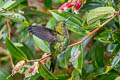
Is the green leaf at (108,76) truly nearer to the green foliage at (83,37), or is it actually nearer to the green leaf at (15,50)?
the green foliage at (83,37)

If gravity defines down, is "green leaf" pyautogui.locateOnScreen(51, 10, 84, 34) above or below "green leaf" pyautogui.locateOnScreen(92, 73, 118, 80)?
above

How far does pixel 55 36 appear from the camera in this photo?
983 millimetres

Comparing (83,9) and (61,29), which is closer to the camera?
(61,29)

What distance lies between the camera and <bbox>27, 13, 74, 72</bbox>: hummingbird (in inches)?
37.6

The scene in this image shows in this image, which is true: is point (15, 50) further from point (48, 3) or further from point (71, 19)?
point (48, 3)

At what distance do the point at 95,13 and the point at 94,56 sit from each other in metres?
0.40

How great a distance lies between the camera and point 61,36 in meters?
0.99

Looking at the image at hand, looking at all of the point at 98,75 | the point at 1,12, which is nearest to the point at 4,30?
the point at 1,12

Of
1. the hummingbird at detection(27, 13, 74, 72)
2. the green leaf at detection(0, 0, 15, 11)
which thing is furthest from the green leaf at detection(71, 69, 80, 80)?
the green leaf at detection(0, 0, 15, 11)

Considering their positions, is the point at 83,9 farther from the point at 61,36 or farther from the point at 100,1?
the point at 61,36

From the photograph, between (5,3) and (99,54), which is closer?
→ (5,3)

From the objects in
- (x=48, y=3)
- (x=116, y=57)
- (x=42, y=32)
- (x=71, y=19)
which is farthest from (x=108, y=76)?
(x=48, y=3)

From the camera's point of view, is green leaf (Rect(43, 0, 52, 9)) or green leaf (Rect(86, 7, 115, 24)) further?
green leaf (Rect(43, 0, 52, 9))

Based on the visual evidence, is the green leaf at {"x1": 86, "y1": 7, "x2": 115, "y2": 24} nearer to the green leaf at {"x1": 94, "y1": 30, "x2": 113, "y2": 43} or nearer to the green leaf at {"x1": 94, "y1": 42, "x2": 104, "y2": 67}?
the green leaf at {"x1": 94, "y1": 30, "x2": 113, "y2": 43}
